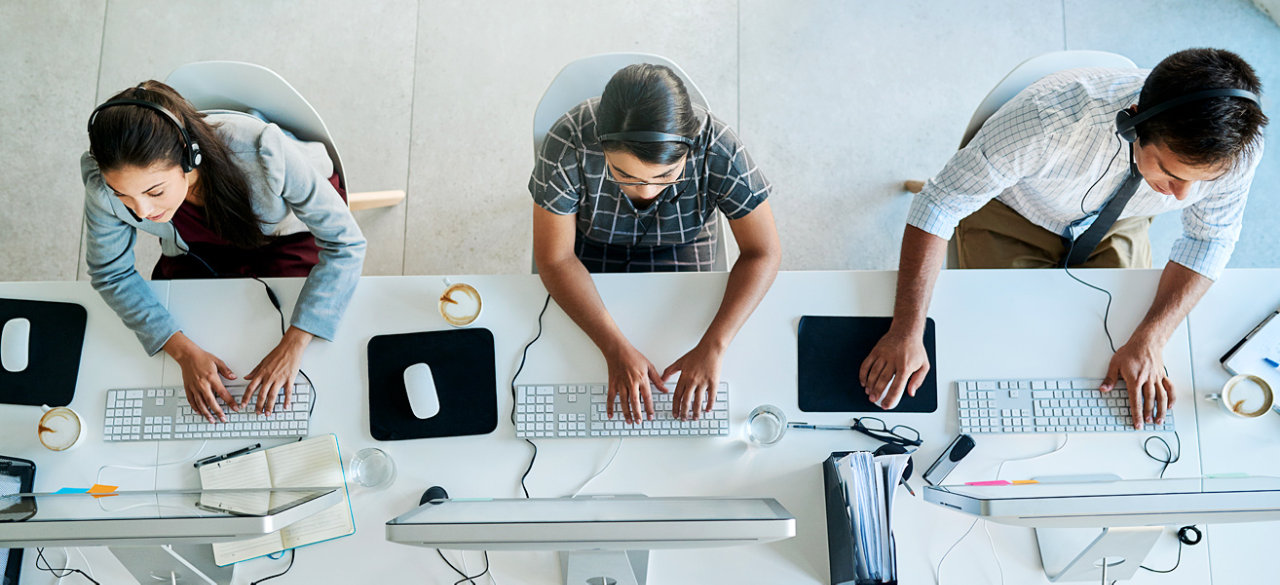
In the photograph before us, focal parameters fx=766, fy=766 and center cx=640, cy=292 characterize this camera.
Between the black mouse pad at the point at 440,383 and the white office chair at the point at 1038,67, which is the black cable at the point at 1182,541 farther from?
the black mouse pad at the point at 440,383

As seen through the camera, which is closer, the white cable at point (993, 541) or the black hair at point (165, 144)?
the black hair at point (165, 144)

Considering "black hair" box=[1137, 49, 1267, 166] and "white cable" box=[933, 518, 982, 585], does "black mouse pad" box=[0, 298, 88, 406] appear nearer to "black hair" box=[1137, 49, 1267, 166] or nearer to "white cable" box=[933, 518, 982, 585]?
"white cable" box=[933, 518, 982, 585]

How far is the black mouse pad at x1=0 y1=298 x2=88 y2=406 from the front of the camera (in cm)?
159

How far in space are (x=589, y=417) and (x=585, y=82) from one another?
27.7 inches

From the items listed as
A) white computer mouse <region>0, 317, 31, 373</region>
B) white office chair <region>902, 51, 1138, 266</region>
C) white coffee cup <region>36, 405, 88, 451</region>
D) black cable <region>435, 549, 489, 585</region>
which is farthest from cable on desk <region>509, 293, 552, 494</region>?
white office chair <region>902, 51, 1138, 266</region>

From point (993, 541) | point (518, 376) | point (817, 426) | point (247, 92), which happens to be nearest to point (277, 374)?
point (518, 376)

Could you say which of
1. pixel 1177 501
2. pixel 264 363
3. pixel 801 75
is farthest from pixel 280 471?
pixel 801 75

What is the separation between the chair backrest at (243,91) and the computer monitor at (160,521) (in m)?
0.80

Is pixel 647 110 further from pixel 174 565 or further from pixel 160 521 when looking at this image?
pixel 174 565

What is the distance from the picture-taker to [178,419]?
157 cm

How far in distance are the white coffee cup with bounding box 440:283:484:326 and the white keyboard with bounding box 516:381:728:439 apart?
0.60 feet

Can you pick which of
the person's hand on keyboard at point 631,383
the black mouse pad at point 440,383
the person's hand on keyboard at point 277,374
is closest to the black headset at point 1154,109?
the person's hand on keyboard at point 631,383

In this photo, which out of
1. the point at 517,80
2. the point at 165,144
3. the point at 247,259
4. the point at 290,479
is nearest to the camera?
the point at 165,144

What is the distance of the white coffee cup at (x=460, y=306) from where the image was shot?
1.58m
